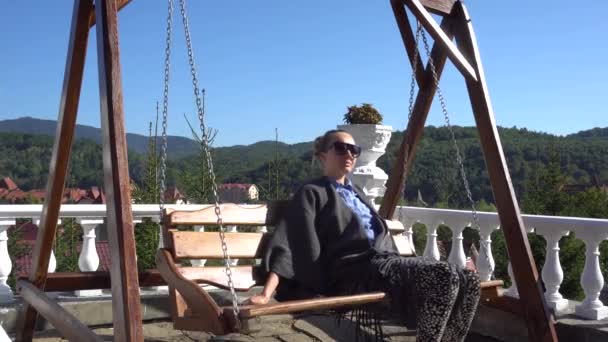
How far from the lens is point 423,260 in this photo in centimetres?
303

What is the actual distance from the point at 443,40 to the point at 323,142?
87 centimetres

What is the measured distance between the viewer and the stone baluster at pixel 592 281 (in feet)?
12.2

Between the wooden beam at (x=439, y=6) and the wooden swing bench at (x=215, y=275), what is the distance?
1.31 metres

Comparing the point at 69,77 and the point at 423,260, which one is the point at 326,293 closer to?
the point at 423,260

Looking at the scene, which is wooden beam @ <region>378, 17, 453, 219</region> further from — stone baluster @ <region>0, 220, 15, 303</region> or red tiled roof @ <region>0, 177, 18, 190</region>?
red tiled roof @ <region>0, 177, 18, 190</region>

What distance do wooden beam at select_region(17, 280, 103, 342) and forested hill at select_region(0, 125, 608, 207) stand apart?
4.10ft

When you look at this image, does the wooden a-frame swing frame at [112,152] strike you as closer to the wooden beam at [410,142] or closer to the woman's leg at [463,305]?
the wooden beam at [410,142]

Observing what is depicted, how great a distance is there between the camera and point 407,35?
13.8 ft

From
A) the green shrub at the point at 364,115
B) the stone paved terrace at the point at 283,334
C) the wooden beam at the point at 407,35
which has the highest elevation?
the wooden beam at the point at 407,35

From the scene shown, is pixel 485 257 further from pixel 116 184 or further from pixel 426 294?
pixel 116 184

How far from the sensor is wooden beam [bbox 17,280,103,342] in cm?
268

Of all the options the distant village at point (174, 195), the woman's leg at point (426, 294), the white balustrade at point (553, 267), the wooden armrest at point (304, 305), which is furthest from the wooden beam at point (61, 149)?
the white balustrade at point (553, 267)

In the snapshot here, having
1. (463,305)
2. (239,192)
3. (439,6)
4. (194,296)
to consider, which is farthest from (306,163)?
(194,296)

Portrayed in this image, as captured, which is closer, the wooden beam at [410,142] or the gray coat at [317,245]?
the gray coat at [317,245]
